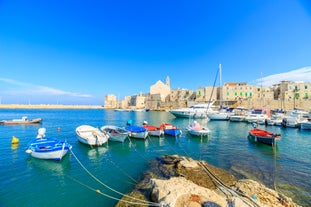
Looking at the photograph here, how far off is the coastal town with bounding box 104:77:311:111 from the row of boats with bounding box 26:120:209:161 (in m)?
25.8

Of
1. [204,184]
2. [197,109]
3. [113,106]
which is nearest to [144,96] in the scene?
[113,106]

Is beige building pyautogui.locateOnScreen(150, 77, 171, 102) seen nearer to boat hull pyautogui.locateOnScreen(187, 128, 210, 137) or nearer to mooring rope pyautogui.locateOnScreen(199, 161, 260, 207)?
boat hull pyautogui.locateOnScreen(187, 128, 210, 137)

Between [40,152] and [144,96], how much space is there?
315 ft

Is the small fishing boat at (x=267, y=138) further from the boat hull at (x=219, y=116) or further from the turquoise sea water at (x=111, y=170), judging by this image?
the boat hull at (x=219, y=116)

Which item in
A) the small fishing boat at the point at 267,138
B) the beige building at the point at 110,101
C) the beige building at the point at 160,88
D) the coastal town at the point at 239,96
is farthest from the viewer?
the beige building at the point at 110,101

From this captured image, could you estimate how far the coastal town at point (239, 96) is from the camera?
59562mm

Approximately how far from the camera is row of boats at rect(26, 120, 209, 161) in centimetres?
1110

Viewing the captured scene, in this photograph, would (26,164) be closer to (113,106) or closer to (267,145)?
(267,145)

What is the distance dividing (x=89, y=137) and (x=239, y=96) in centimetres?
7046

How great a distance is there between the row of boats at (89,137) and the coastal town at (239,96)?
1014 inches

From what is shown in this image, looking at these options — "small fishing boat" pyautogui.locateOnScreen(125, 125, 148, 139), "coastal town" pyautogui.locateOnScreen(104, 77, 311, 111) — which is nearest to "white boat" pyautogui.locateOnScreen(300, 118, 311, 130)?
"coastal town" pyautogui.locateOnScreen(104, 77, 311, 111)

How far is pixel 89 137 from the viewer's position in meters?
15.4

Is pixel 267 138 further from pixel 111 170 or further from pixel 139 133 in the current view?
pixel 111 170

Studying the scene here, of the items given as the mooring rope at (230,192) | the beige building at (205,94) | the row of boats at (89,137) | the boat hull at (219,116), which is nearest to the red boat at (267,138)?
the row of boats at (89,137)
